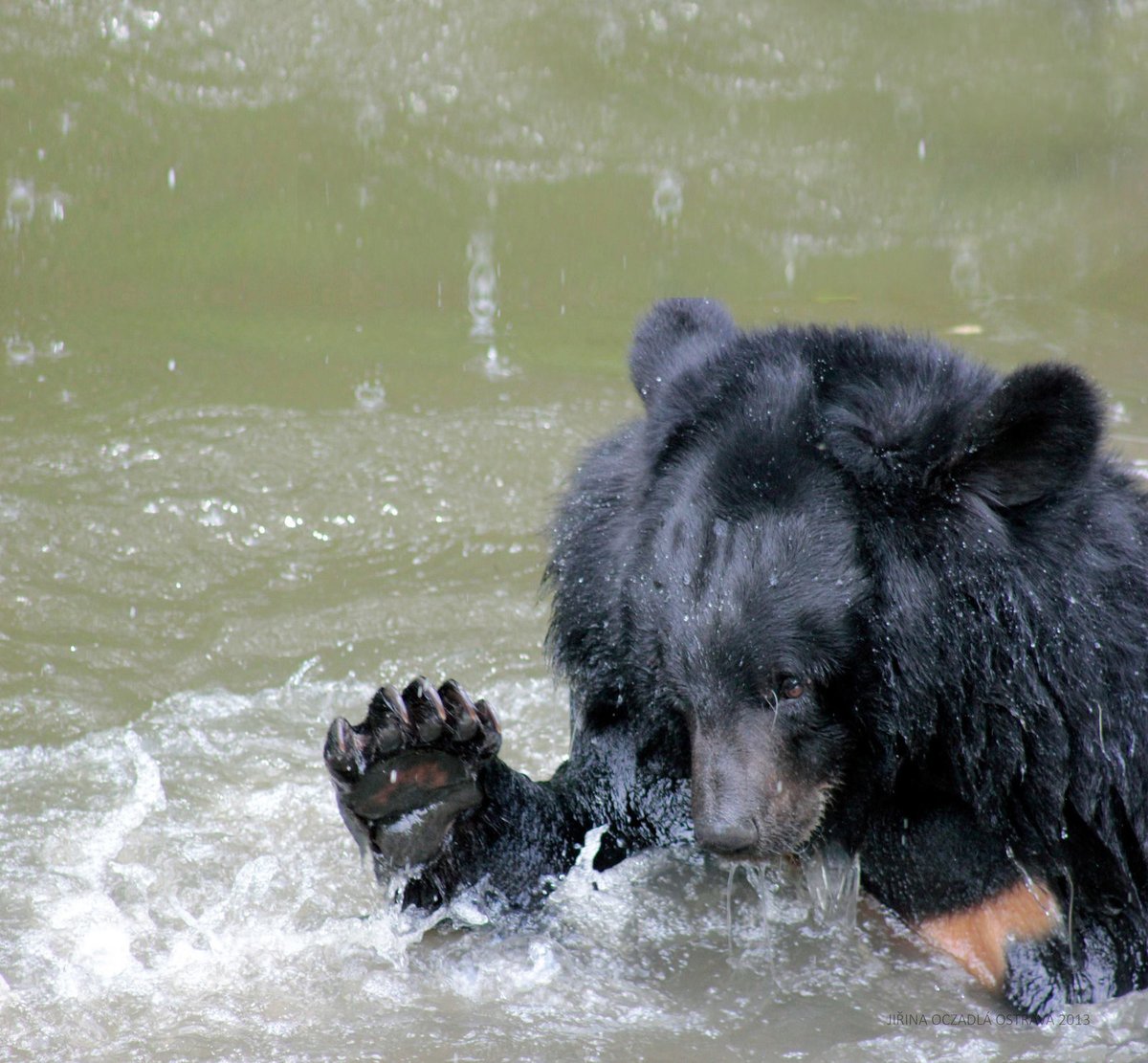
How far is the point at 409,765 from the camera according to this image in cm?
317

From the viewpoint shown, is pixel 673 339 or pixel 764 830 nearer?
pixel 764 830

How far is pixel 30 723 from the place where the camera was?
4.40m

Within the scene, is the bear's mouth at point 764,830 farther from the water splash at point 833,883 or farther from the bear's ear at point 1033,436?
the bear's ear at point 1033,436

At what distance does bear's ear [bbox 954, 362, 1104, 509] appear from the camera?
2721 mm

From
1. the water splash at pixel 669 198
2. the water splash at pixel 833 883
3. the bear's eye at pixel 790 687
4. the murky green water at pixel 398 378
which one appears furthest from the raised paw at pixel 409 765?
the water splash at pixel 669 198

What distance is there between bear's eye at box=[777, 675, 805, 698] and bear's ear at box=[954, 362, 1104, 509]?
48cm

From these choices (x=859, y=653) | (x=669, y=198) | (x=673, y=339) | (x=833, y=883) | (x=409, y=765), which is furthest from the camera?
(x=669, y=198)

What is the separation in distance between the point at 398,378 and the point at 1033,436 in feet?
14.4

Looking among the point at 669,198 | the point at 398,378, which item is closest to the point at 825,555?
the point at 398,378

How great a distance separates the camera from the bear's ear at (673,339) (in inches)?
131

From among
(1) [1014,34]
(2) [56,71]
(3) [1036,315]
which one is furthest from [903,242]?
(2) [56,71]

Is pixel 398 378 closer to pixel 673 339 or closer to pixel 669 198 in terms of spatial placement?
pixel 669 198

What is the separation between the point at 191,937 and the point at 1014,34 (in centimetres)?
731

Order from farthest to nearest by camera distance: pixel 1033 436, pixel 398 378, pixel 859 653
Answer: pixel 398 378, pixel 859 653, pixel 1033 436
